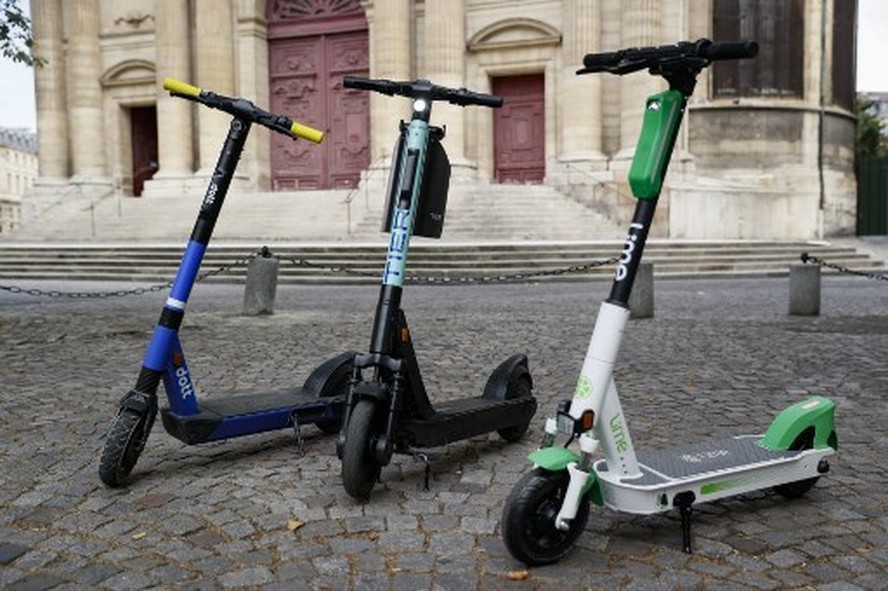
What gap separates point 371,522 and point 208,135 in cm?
2473

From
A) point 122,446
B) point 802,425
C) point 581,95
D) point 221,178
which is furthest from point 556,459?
point 581,95

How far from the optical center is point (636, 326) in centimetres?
920

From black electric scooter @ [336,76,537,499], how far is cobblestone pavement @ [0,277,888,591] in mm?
232

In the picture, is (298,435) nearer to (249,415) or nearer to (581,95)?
(249,415)

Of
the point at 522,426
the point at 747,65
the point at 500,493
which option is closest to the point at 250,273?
the point at 522,426

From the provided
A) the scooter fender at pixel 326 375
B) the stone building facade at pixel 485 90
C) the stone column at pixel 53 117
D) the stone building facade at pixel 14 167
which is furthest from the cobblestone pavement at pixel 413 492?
the stone building facade at pixel 14 167

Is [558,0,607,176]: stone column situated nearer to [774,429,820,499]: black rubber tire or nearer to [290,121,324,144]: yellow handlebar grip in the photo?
[290,121,324,144]: yellow handlebar grip

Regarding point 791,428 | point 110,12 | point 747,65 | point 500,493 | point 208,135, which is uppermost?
point 110,12

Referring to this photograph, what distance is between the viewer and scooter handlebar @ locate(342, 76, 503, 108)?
139 inches

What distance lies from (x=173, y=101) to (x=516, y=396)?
24.9m

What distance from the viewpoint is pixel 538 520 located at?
2.80m

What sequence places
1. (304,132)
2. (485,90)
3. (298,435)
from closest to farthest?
(304,132), (298,435), (485,90)

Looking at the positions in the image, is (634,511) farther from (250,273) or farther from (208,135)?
(208,135)

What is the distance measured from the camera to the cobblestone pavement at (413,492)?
281 cm
